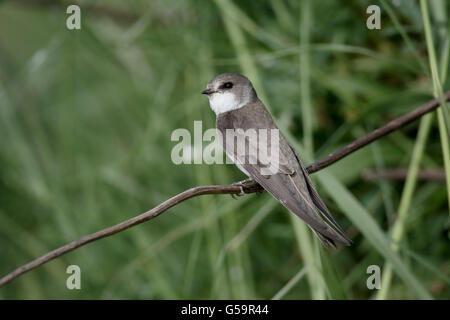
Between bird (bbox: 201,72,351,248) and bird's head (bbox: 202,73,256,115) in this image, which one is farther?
bird's head (bbox: 202,73,256,115)

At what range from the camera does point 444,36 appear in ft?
5.00

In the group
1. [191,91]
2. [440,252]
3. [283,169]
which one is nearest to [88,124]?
[191,91]

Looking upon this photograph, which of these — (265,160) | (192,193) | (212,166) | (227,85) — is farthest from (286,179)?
(212,166)

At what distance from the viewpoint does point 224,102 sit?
1.19 m

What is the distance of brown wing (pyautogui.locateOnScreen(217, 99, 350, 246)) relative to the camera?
74 cm

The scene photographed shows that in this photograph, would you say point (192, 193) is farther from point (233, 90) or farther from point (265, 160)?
point (233, 90)

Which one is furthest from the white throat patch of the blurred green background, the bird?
the blurred green background

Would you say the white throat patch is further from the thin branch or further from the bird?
the thin branch

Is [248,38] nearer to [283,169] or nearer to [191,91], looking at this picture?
[191,91]

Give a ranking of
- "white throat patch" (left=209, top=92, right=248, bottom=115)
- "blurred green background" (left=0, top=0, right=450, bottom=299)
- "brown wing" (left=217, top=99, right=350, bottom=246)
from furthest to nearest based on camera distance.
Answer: "blurred green background" (left=0, top=0, right=450, bottom=299), "white throat patch" (left=209, top=92, right=248, bottom=115), "brown wing" (left=217, top=99, right=350, bottom=246)

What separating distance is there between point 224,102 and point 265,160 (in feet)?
0.71

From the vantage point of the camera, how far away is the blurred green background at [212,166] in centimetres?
162

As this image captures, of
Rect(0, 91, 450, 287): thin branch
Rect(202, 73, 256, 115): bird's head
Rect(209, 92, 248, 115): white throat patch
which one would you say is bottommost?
Rect(0, 91, 450, 287): thin branch

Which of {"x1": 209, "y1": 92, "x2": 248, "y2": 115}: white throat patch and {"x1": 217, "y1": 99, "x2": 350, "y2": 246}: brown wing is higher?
{"x1": 209, "y1": 92, "x2": 248, "y2": 115}: white throat patch
